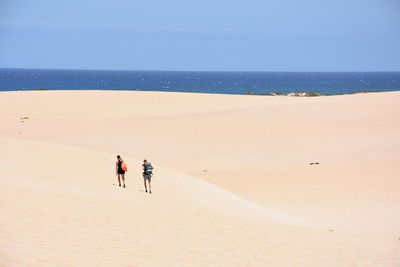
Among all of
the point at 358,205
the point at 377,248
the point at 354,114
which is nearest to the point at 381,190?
the point at 358,205

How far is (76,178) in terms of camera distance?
18.1 m

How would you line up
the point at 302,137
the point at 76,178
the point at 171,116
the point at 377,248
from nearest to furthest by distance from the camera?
the point at 377,248
the point at 76,178
the point at 302,137
the point at 171,116

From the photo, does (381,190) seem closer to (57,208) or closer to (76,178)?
(76,178)

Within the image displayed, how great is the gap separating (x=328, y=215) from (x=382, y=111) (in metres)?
22.4

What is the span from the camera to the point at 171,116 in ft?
143

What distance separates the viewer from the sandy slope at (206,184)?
458 inches

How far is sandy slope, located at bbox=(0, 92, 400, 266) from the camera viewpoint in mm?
11641

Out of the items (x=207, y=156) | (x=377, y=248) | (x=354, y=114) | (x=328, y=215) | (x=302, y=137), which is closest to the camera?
(x=377, y=248)

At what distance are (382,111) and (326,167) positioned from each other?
48.6 ft

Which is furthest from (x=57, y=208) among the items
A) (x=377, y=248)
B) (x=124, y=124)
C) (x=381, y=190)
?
(x=124, y=124)

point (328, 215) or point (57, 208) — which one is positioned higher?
point (57, 208)

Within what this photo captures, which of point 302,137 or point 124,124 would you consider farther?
point 124,124

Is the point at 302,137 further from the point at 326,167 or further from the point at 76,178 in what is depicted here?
the point at 76,178

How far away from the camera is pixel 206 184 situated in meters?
22.0
